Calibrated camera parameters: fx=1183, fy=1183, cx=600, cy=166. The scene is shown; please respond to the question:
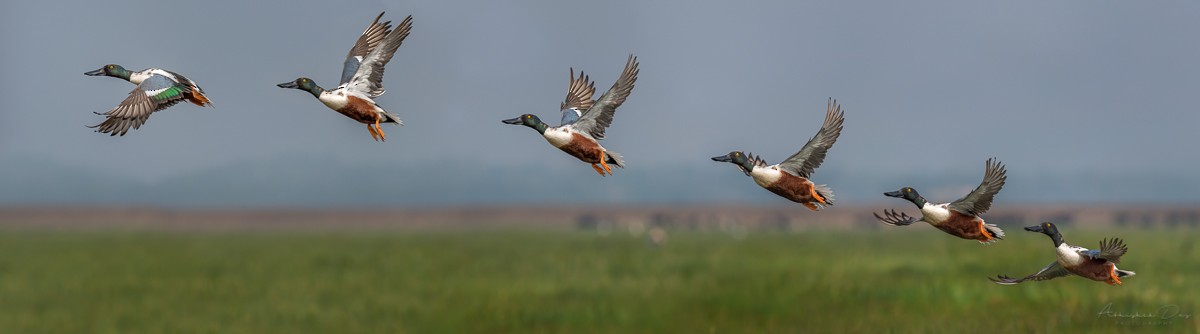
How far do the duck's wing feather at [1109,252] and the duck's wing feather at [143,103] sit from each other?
279cm

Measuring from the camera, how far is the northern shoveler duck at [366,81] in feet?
12.2

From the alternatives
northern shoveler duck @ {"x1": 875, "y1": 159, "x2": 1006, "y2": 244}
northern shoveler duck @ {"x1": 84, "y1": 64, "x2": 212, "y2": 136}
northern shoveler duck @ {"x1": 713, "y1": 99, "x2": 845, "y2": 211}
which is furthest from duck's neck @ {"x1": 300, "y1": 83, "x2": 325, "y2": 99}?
northern shoveler duck @ {"x1": 875, "y1": 159, "x2": 1006, "y2": 244}

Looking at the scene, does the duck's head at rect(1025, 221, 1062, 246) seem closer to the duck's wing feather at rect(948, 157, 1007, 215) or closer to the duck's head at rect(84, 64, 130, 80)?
the duck's wing feather at rect(948, 157, 1007, 215)

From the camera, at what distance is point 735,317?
228 feet

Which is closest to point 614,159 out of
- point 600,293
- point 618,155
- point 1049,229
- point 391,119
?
point 618,155

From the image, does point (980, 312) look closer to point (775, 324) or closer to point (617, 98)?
point (775, 324)

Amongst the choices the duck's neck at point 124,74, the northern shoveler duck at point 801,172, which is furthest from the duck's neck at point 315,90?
the northern shoveler duck at point 801,172

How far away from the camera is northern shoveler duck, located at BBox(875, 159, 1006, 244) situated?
3.55 m

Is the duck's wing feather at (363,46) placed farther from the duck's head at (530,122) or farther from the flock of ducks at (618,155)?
the duck's head at (530,122)

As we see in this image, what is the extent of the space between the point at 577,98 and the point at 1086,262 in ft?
6.29

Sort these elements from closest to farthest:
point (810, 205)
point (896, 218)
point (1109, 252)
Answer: point (896, 218) < point (1109, 252) < point (810, 205)

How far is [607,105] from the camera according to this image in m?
3.82

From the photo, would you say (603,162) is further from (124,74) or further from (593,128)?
(124,74)

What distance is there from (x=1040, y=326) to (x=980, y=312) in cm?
785
